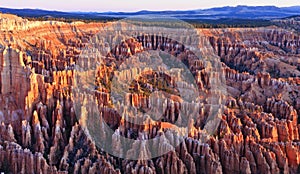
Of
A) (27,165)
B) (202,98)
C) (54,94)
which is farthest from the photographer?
(202,98)

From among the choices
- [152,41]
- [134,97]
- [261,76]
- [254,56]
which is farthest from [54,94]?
[152,41]

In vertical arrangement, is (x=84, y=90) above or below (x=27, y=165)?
above

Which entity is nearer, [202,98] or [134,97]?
[134,97]

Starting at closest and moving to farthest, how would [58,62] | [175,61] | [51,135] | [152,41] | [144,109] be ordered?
1. [51,135]
2. [144,109]
3. [58,62]
4. [175,61]
5. [152,41]

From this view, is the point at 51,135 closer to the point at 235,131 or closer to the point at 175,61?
the point at 235,131

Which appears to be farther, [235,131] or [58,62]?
[58,62]

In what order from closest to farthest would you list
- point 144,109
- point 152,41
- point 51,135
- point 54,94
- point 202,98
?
point 51,135 < point 54,94 < point 144,109 < point 202,98 < point 152,41

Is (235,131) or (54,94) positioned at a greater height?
(54,94)

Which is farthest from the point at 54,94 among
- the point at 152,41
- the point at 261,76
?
the point at 152,41

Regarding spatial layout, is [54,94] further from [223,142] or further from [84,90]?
[223,142]
